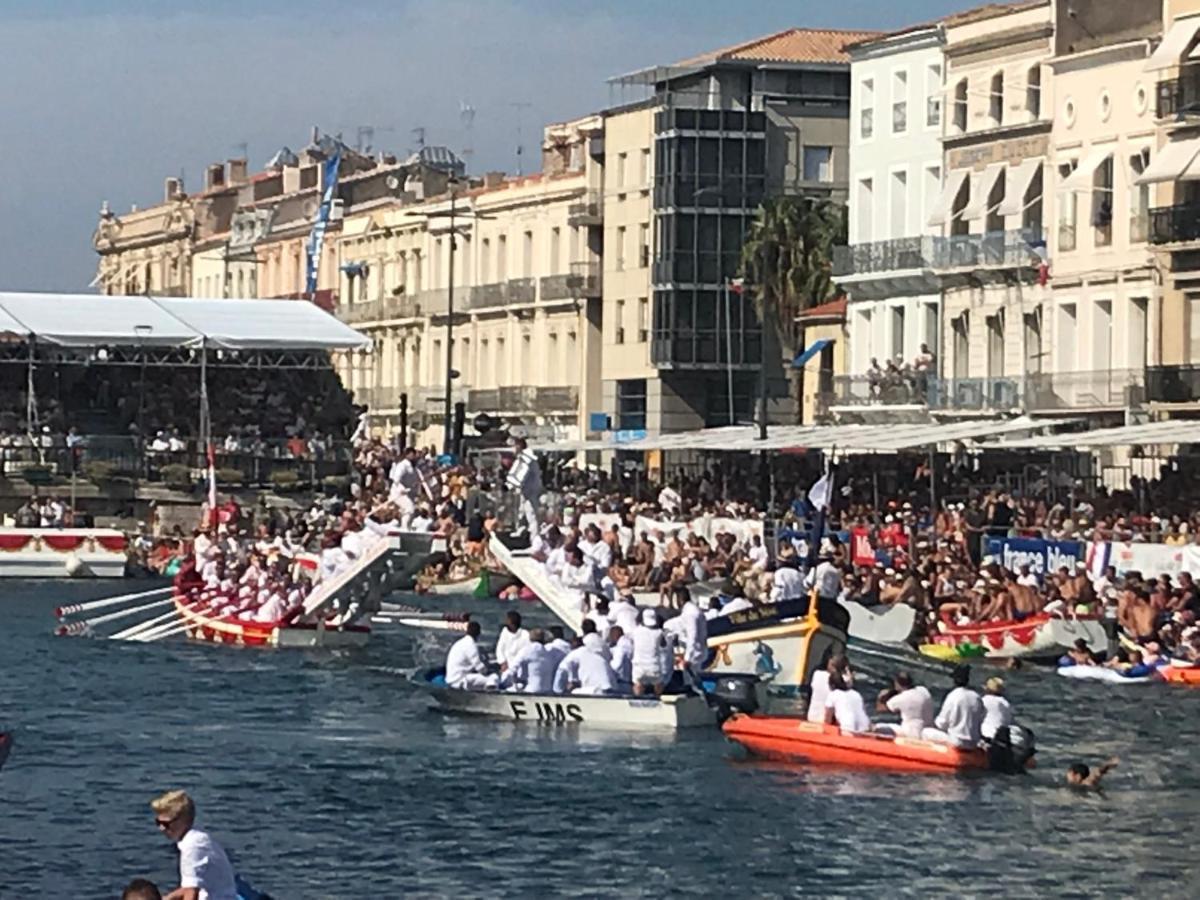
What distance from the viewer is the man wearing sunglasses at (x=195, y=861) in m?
22.3

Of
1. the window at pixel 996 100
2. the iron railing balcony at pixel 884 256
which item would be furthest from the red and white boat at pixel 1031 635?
the iron railing balcony at pixel 884 256

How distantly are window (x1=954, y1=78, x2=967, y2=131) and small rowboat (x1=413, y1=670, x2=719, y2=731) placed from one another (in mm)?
42487

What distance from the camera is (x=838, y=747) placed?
38.8m

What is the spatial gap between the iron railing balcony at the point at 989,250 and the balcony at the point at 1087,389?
3.54 meters

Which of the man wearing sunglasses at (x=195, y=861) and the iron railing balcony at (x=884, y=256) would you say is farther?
the iron railing balcony at (x=884, y=256)

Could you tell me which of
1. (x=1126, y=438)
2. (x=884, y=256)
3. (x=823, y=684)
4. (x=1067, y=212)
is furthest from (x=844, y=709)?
(x=884, y=256)

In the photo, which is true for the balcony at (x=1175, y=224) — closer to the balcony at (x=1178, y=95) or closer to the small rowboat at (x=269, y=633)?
the balcony at (x=1178, y=95)

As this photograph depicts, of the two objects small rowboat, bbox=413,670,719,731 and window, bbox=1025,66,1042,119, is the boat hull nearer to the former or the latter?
small rowboat, bbox=413,670,719,731

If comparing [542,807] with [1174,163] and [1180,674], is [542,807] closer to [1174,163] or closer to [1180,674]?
[1180,674]

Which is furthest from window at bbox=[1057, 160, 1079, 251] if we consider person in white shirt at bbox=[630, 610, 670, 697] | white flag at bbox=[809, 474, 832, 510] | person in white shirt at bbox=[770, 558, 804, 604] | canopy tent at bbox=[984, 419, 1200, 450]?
person in white shirt at bbox=[630, 610, 670, 697]

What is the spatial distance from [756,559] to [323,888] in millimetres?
32477

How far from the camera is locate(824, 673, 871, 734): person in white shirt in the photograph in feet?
128

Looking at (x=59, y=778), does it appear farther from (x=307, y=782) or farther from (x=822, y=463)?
(x=822, y=463)

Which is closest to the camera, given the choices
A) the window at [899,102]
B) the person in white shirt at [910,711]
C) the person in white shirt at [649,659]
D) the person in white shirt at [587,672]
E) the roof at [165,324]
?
the person in white shirt at [910,711]
